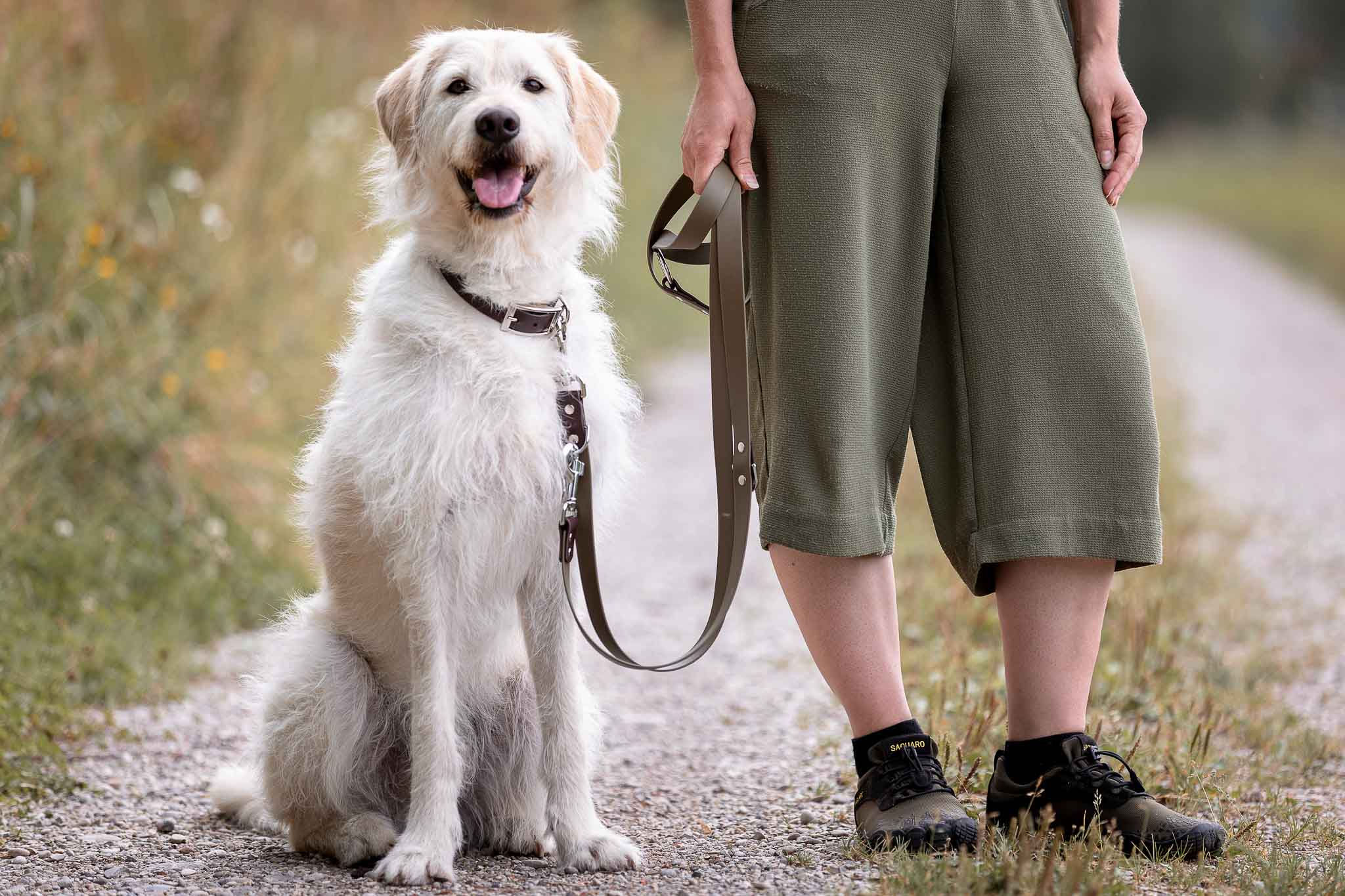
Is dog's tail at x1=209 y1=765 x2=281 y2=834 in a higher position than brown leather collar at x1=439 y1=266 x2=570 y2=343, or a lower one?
lower

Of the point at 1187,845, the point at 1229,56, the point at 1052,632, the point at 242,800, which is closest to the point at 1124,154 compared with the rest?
the point at 1052,632

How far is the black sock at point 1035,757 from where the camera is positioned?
272 cm

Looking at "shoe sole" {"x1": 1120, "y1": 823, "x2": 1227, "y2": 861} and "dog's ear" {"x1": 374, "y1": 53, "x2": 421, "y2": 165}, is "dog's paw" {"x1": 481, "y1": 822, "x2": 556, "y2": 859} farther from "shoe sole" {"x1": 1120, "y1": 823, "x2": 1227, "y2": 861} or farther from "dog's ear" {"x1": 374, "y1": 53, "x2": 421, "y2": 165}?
"dog's ear" {"x1": 374, "y1": 53, "x2": 421, "y2": 165}

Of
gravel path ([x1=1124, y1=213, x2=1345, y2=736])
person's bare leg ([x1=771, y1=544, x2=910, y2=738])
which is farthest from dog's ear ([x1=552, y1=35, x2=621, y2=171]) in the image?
gravel path ([x1=1124, y1=213, x2=1345, y2=736])

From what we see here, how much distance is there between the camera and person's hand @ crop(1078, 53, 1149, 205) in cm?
271

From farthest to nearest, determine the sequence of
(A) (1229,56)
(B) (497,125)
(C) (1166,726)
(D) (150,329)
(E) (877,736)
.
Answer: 1. (A) (1229,56)
2. (D) (150,329)
3. (C) (1166,726)
4. (E) (877,736)
5. (B) (497,125)

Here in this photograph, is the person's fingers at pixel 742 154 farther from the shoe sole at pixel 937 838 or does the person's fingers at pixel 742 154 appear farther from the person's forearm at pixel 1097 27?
the shoe sole at pixel 937 838

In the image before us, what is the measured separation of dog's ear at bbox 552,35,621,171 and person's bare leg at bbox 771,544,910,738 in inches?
36.0

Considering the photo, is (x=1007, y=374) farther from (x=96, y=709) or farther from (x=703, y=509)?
(x=703, y=509)

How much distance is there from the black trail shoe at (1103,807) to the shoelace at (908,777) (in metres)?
0.13

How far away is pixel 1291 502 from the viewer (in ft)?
22.8

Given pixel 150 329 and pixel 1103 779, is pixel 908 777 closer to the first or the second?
pixel 1103 779

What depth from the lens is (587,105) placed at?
2945 millimetres

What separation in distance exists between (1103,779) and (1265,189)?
30199mm
